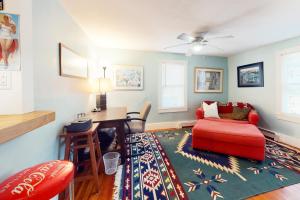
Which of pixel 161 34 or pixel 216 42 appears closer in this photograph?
pixel 161 34

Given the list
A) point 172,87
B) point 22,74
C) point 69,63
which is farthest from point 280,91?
point 22,74

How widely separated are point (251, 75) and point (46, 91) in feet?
14.5

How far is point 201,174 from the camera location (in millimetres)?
1820

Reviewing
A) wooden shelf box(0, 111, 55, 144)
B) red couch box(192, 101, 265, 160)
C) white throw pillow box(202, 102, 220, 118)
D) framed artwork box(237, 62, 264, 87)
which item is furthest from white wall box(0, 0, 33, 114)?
framed artwork box(237, 62, 264, 87)

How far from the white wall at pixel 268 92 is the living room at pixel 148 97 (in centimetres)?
2

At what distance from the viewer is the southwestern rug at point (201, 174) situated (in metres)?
1.51

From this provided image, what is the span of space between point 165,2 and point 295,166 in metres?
2.96

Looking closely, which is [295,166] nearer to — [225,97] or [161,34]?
[225,97]

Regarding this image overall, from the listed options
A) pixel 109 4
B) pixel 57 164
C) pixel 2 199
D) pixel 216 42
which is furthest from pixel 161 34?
pixel 2 199

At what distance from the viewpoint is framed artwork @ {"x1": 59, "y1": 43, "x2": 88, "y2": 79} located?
158 centimetres

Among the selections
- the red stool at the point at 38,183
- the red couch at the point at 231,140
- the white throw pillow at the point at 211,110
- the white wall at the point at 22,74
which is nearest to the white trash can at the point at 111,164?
the red stool at the point at 38,183

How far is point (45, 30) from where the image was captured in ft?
4.30

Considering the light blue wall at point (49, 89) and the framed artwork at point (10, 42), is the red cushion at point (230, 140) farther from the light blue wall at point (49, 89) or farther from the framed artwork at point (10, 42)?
the framed artwork at point (10, 42)

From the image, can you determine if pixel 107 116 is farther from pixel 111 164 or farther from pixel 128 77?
pixel 128 77
